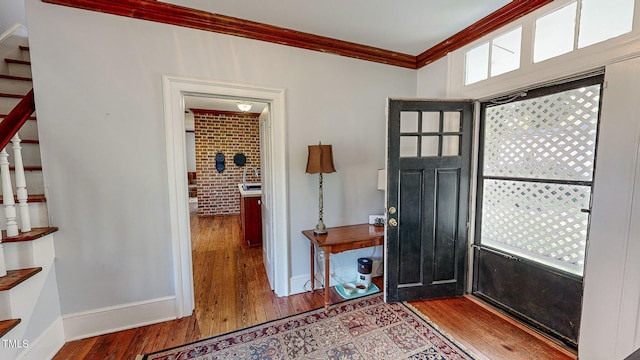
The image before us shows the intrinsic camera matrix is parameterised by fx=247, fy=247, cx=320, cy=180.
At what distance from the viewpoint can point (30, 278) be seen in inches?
63.6

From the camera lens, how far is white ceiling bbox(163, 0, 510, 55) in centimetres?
194

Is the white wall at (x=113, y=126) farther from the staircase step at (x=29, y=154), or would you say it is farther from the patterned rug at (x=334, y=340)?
the patterned rug at (x=334, y=340)

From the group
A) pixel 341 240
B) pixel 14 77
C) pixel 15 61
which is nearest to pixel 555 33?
pixel 341 240

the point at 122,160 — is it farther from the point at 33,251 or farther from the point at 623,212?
the point at 623,212

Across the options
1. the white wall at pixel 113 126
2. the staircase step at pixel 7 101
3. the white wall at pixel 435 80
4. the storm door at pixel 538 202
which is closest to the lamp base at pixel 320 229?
the white wall at pixel 113 126

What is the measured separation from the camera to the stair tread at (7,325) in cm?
136

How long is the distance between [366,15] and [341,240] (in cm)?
199

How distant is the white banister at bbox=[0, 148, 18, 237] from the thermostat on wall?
2.83 m

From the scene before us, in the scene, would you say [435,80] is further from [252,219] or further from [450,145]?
[252,219]

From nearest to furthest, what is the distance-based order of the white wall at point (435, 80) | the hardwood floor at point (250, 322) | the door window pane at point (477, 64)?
the hardwood floor at point (250, 322), the door window pane at point (477, 64), the white wall at point (435, 80)

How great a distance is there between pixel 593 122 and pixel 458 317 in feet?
5.90

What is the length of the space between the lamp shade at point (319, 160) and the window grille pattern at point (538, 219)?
1546 mm

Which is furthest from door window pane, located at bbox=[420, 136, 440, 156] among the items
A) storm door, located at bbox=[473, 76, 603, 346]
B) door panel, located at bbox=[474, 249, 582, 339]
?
door panel, located at bbox=[474, 249, 582, 339]

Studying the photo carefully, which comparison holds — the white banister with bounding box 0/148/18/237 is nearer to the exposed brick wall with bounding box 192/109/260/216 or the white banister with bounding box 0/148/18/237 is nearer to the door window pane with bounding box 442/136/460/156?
the door window pane with bounding box 442/136/460/156
